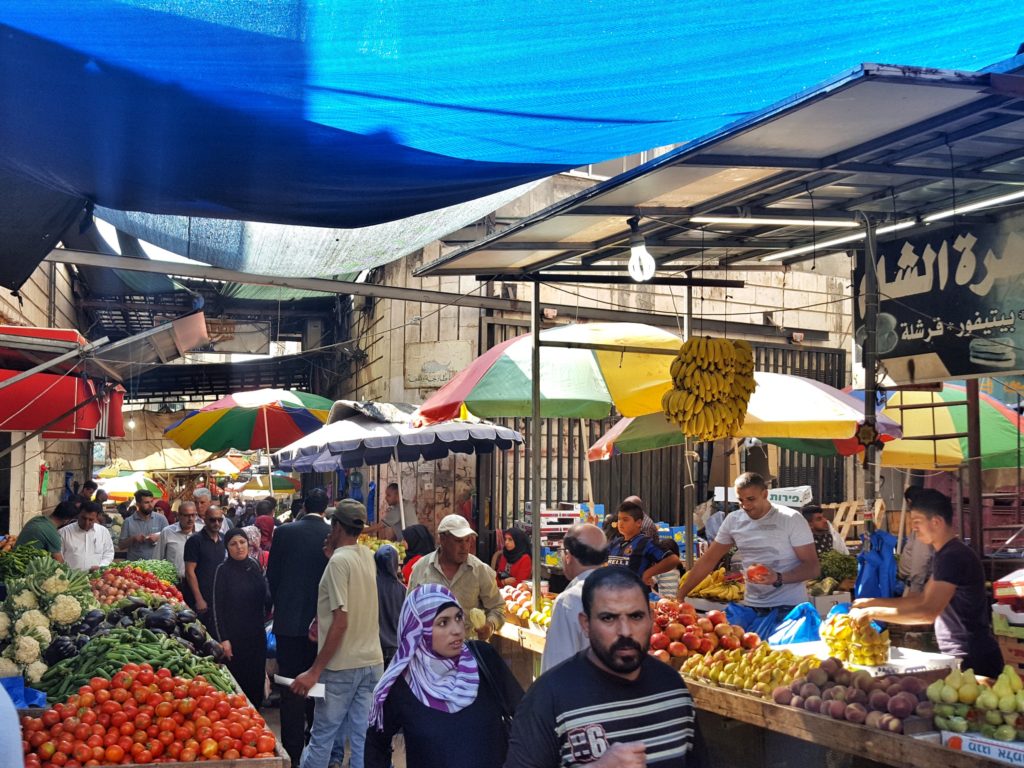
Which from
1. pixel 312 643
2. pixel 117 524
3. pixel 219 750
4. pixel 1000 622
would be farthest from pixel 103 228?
pixel 117 524

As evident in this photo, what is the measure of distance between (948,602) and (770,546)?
155 centimetres

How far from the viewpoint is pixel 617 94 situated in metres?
3.92

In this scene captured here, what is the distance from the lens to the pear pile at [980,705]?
4.44 m

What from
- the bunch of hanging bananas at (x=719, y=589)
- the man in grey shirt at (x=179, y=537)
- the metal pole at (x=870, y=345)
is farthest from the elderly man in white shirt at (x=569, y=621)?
the man in grey shirt at (x=179, y=537)

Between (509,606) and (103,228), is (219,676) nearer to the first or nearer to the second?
(509,606)

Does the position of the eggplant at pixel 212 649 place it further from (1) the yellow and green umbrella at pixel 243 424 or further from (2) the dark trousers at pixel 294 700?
(1) the yellow and green umbrella at pixel 243 424

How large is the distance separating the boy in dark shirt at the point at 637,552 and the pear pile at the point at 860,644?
7.21 ft

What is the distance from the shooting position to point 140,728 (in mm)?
4957

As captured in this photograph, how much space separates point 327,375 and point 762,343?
13.5 m

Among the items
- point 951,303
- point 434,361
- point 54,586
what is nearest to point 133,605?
point 54,586

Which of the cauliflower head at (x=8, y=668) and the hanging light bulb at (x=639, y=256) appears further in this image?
the hanging light bulb at (x=639, y=256)

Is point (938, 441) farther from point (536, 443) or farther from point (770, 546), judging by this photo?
point (536, 443)

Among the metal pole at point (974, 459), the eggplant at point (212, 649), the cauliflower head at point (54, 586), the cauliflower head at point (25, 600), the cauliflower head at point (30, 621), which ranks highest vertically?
A: the metal pole at point (974, 459)

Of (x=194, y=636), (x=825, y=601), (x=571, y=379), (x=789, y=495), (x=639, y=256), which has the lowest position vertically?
(x=825, y=601)
